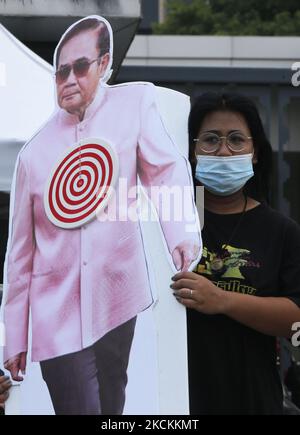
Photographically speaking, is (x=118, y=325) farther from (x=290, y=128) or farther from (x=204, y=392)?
(x=290, y=128)

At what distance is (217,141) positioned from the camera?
2645 millimetres

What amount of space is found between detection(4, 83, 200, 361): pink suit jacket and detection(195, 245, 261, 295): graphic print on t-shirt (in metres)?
0.10

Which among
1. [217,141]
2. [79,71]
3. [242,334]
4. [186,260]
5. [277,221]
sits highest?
[79,71]

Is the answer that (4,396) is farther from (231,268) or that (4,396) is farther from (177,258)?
(231,268)

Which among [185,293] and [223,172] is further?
[223,172]

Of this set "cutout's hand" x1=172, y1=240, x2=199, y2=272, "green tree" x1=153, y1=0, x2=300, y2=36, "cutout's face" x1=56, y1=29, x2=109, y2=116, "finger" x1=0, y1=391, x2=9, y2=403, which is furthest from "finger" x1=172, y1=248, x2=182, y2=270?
"green tree" x1=153, y1=0, x2=300, y2=36

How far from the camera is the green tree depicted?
15375 mm

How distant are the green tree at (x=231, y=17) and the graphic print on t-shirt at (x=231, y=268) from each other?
13.2m

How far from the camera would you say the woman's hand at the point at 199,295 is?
2485 mm

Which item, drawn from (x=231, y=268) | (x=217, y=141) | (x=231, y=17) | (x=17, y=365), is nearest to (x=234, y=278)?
(x=231, y=268)

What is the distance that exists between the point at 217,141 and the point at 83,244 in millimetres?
539

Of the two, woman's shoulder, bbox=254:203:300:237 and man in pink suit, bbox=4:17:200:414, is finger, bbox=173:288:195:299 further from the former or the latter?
woman's shoulder, bbox=254:203:300:237

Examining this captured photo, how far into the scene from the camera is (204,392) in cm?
256

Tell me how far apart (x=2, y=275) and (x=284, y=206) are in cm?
342
